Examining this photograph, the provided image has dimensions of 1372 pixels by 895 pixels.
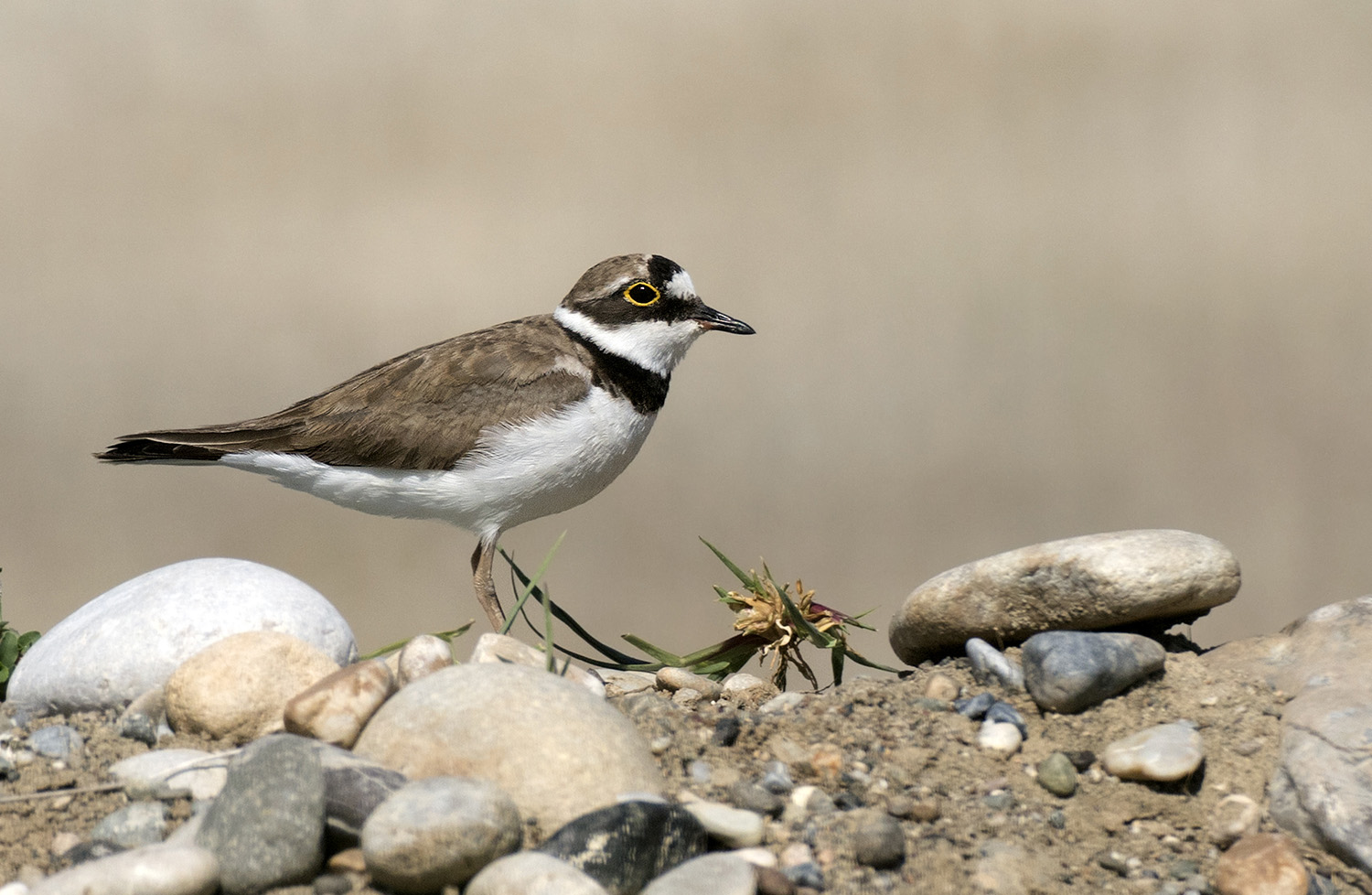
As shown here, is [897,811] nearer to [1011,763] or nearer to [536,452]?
[1011,763]

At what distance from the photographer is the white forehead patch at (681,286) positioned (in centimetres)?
496

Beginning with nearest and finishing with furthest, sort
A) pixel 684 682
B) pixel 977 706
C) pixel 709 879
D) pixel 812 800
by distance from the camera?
pixel 709 879 < pixel 812 800 < pixel 977 706 < pixel 684 682

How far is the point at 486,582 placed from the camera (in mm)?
4992

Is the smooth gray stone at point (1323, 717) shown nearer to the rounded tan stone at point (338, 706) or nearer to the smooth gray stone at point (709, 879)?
the smooth gray stone at point (709, 879)

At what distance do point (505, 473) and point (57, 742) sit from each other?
5.93 ft

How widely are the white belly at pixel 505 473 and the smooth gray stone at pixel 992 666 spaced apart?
66.0 inches

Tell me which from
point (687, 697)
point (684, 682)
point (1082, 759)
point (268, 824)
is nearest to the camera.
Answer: point (268, 824)

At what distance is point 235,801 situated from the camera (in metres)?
2.64

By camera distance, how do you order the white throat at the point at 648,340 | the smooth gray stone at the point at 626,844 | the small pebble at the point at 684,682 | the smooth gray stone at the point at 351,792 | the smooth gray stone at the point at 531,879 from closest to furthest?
1. the smooth gray stone at the point at 531,879
2. the smooth gray stone at the point at 626,844
3. the smooth gray stone at the point at 351,792
4. the small pebble at the point at 684,682
5. the white throat at the point at 648,340

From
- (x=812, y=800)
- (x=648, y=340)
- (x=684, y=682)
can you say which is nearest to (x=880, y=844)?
(x=812, y=800)

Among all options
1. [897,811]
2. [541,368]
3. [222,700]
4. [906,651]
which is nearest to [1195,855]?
[897,811]

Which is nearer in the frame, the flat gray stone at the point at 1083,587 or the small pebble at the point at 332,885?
the small pebble at the point at 332,885

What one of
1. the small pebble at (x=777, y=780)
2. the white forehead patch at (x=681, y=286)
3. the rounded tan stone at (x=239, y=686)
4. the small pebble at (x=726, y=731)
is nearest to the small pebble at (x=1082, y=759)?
the small pebble at (x=777, y=780)

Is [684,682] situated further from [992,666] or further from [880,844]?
[880,844]
